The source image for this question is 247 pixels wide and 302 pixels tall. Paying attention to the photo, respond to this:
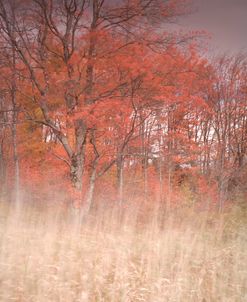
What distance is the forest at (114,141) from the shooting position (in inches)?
227

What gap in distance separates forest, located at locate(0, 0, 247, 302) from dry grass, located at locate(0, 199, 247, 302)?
0.10ft

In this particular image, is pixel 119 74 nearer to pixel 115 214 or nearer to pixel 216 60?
pixel 115 214

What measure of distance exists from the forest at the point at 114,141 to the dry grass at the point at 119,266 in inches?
1.2

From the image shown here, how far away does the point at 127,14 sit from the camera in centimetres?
1085

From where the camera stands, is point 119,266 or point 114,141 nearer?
point 119,266

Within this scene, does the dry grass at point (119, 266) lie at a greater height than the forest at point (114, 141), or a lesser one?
lesser

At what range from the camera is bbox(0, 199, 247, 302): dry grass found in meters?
4.71

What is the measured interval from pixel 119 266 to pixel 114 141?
26.7 ft

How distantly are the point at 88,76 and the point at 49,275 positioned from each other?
302 inches

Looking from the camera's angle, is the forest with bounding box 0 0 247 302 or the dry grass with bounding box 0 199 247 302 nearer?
the dry grass with bounding box 0 199 247 302

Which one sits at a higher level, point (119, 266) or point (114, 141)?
point (114, 141)

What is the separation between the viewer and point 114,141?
13.5 m

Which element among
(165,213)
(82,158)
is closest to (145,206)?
(165,213)

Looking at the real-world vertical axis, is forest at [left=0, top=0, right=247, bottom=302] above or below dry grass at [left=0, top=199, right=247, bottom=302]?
above
